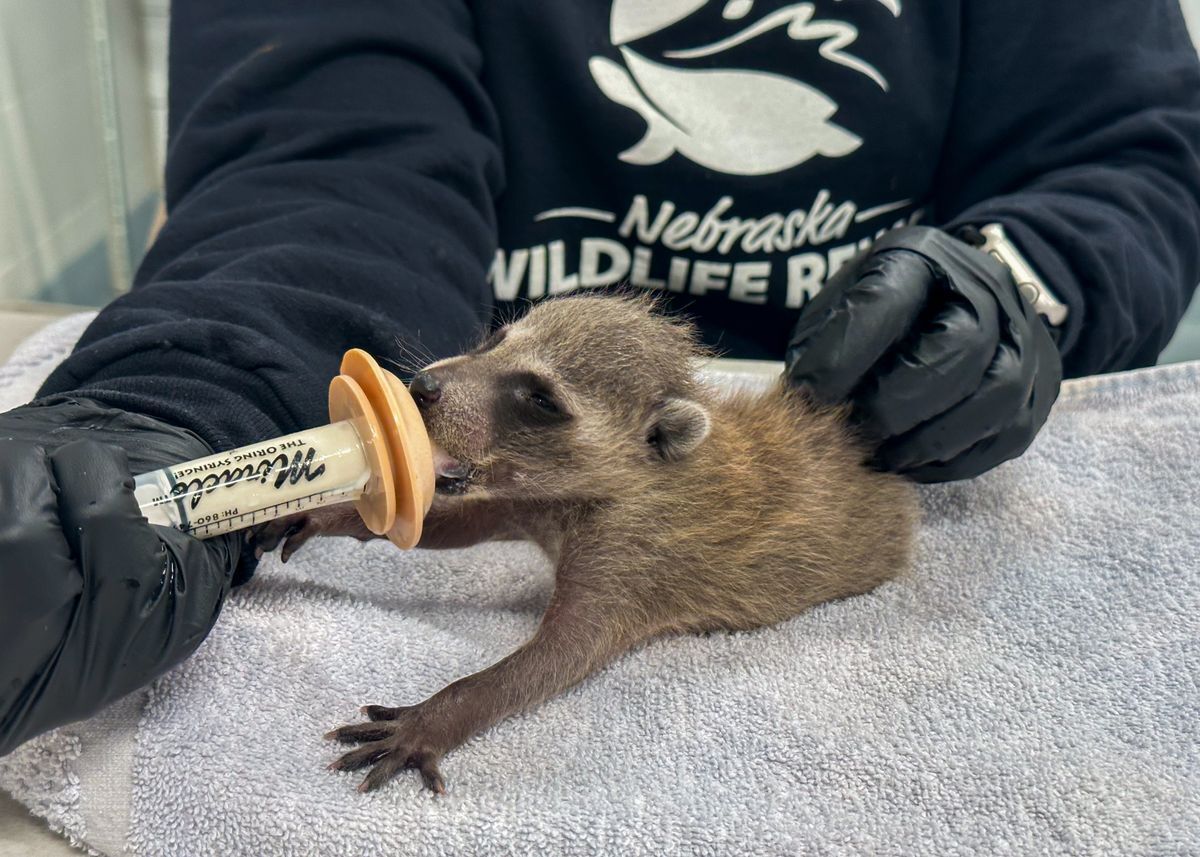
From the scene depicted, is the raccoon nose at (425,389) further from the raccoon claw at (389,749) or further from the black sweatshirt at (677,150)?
the raccoon claw at (389,749)

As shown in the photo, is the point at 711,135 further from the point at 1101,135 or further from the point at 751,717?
the point at 751,717

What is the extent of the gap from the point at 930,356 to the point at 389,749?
1.12 meters

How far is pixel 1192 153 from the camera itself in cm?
235

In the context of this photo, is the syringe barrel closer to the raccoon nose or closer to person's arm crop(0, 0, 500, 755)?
person's arm crop(0, 0, 500, 755)

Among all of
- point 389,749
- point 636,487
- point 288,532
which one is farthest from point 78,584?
point 636,487

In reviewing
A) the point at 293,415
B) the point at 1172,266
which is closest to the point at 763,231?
the point at 1172,266

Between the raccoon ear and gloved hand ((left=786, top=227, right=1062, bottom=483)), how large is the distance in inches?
10.7

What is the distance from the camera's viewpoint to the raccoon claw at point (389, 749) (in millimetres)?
1192

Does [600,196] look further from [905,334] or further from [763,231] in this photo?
[905,334]

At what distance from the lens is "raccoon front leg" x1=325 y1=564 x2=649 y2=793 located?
47.7 inches

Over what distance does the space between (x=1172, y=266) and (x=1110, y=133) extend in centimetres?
36

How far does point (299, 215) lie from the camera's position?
6.02 feet

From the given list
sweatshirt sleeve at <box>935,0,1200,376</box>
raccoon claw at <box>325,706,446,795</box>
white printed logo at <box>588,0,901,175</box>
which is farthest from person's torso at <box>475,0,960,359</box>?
raccoon claw at <box>325,706,446,795</box>

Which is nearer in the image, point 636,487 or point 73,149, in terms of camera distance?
point 636,487
